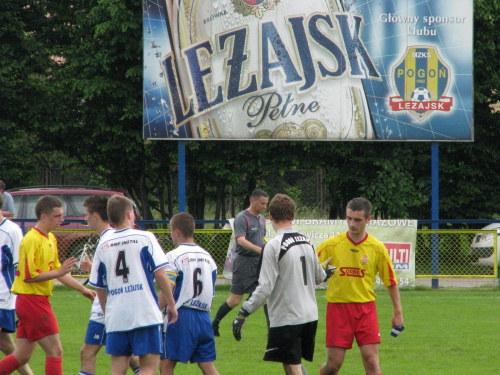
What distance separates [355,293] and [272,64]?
34.8ft

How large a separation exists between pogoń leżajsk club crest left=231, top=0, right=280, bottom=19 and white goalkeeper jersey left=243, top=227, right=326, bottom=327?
36.3 ft

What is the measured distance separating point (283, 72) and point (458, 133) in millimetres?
3876

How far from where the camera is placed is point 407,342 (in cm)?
971

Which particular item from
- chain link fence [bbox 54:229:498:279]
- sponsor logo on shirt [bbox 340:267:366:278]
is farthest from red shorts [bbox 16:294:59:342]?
chain link fence [bbox 54:229:498:279]

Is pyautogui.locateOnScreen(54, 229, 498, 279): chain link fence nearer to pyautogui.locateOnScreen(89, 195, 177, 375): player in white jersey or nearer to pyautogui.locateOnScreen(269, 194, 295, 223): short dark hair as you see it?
pyautogui.locateOnScreen(269, 194, 295, 223): short dark hair

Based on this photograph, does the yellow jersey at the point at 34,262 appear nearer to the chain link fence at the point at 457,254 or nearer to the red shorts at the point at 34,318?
the red shorts at the point at 34,318

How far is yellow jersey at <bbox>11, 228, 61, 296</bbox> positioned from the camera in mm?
6391

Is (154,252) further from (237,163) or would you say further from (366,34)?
(237,163)

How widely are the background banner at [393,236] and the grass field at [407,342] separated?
105cm

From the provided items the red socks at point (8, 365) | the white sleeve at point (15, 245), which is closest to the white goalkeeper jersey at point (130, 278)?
the red socks at point (8, 365)

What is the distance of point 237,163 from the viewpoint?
835 inches

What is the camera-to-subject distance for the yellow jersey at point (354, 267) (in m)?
6.42

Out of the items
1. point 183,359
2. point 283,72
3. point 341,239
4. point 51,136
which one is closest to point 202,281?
point 183,359

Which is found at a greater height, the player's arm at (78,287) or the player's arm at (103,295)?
the player's arm at (103,295)
